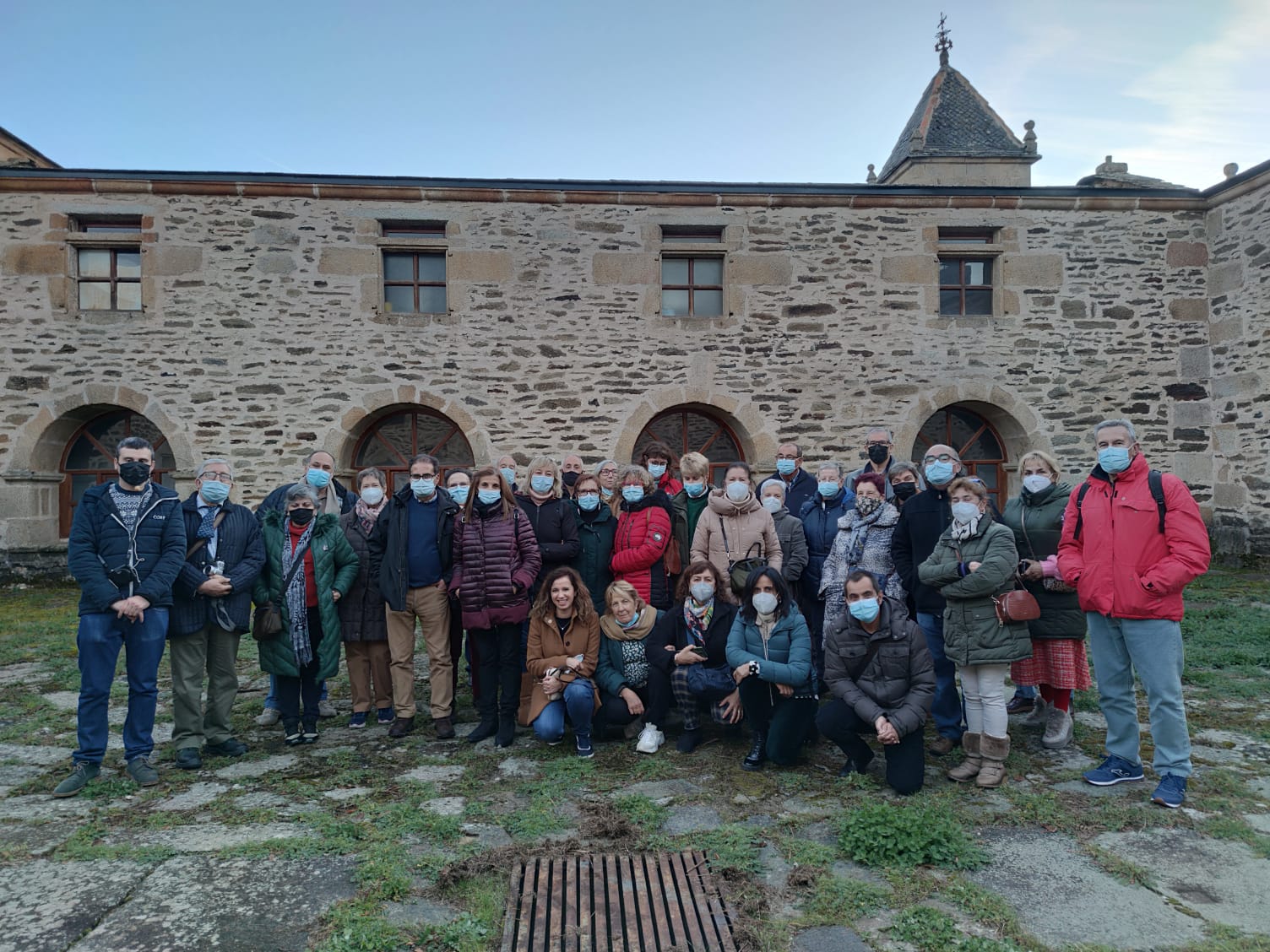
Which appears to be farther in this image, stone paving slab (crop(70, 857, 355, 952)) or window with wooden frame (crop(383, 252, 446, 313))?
window with wooden frame (crop(383, 252, 446, 313))

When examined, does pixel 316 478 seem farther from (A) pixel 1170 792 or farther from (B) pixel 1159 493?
(A) pixel 1170 792

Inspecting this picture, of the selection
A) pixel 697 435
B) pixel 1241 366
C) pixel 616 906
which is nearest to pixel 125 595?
pixel 616 906

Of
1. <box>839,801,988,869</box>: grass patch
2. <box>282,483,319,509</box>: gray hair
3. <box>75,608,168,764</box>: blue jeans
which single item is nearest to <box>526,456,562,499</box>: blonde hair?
<box>282,483,319,509</box>: gray hair

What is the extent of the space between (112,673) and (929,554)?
14.3 ft

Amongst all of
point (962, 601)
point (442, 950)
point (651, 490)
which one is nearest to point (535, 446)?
point (651, 490)

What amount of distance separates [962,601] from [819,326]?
706cm

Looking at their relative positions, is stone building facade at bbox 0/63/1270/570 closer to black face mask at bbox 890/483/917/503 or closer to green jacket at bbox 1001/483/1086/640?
black face mask at bbox 890/483/917/503

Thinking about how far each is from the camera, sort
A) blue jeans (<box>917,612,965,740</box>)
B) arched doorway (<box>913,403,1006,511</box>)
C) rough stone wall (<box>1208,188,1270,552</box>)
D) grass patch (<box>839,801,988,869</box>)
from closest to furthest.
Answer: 1. grass patch (<box>839,801,988,869</box>)
2. blue jeans (<box>917,612,965,740</box>)
3. rough stone wall (<box>1208,188,1270,552</box>)
4. arched doorway (<box>913,403,1006,511</box>)

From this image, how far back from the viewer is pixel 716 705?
4.39 meters

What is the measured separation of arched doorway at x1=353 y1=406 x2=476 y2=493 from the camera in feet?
33.9

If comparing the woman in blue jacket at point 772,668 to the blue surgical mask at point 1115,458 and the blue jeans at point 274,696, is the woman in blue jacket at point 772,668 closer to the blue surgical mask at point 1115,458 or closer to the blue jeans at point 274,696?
the blue surgical mask at point 1115,458

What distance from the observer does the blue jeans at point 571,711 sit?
14.0ft

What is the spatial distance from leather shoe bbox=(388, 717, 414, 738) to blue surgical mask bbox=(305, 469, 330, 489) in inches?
63.0

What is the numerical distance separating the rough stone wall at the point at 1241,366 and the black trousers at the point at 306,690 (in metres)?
11.5
